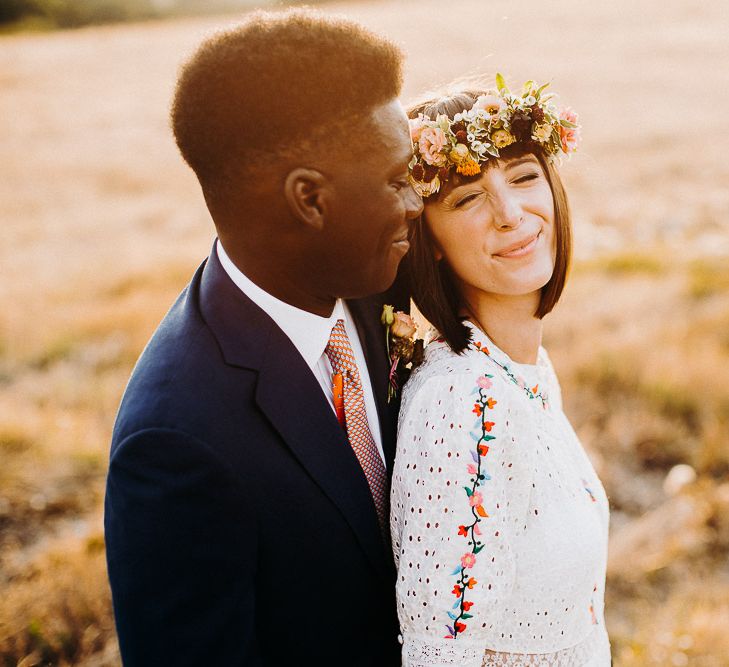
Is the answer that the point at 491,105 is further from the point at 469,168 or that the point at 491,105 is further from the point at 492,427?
the point at 492,427

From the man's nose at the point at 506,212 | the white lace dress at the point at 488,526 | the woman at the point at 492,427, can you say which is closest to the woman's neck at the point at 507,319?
the woman at the point at 492,427

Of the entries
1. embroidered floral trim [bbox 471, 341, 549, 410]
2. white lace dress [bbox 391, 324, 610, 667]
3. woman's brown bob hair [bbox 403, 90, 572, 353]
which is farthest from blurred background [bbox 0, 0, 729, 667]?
white lace dress [bbox 391, 324, 610, 667]

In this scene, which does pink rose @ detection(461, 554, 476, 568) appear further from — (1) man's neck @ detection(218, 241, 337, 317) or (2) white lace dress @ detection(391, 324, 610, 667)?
(1) man's neck @ detection(218, 241, 337, 317)

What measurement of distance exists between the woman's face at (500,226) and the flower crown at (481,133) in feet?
0.19

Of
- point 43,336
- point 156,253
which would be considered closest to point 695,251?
point 156,253

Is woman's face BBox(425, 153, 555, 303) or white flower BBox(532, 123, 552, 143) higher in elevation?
white flower BBox(532, 123, 552, 143)

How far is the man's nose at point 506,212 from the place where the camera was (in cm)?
218

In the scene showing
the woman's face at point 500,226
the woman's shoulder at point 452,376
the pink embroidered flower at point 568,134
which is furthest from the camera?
the pink embroidered flower at point 568,134

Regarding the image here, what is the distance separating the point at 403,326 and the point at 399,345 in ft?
0.20

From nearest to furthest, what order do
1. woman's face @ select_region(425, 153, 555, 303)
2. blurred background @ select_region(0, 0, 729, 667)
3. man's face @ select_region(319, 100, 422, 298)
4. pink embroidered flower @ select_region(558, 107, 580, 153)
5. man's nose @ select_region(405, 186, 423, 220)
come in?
man's face @ select_region(319, 100, 422, 298) < man's nose @ select_region(405, 186, 423, 220) < woman's face @ select_region(425, 153, 555, 303) < pink embroidered flower @ select_region(558, 107, 580, 153) < blurred background @ select_region(0, 0, 729, 667)

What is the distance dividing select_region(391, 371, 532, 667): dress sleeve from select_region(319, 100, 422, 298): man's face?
0.40 meters

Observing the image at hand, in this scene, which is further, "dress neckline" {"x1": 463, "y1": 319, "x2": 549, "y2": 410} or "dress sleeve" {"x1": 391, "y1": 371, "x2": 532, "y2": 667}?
"dress neckline" {"x1": 463, "y1": 319, "x2": 549, "y2": 410}

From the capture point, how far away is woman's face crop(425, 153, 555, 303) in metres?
2.21

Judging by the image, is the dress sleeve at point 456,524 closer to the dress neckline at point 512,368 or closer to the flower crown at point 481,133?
the dress neckline at point 512,368
